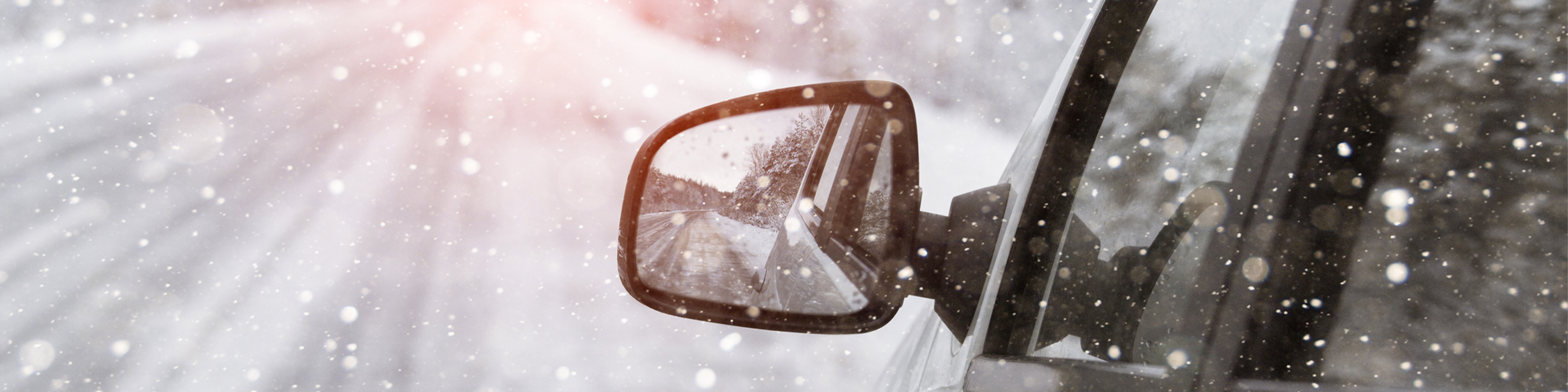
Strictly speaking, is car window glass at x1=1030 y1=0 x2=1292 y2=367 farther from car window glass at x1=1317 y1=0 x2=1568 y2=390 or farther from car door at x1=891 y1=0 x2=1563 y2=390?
car window glass at x1=1317 y1=0 x2=1568 y2=390

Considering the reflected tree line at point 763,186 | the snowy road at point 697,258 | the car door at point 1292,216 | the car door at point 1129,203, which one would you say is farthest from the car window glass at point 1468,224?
the reflected tree line at point 763,186

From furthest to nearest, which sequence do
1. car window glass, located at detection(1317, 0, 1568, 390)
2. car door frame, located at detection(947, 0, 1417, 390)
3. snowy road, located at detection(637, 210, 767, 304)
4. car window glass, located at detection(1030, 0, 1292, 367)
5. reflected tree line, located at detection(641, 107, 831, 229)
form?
reflected tree line, located at detection(641, 107, 831, 229) < snowy road, located at detection(637, 210, 767, 304) < car window glass, located at detection(1030, 0, 1292, 367) < car door frame, located at detection(947, 0, 1417, 390) < car window glass, located at detection(1317, 0, 1568, 390)

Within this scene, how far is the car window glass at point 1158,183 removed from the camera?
2.04 feet

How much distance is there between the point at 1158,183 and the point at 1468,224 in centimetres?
34

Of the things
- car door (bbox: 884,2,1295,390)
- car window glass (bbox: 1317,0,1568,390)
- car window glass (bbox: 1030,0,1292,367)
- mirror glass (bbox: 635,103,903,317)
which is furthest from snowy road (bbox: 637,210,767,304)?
car window glass (bbox: 1317,0,1568,390)

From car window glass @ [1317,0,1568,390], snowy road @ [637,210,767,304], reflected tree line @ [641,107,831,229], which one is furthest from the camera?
reflected tree line @ [641,107,831,229]

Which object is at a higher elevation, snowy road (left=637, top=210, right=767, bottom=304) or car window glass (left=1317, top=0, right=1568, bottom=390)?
snowy road (left=637, top=210, right=767, bottom=304)

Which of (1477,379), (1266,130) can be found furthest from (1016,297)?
(1477,379)

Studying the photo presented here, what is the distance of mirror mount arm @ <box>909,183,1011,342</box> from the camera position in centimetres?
99

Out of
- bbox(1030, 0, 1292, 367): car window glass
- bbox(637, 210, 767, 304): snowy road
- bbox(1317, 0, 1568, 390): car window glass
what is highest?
→ bbox(637, 210, 767, 304): snowy road

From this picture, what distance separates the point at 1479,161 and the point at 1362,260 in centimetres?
9

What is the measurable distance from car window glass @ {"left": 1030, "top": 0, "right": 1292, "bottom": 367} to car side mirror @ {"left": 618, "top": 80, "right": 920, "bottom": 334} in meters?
0.28

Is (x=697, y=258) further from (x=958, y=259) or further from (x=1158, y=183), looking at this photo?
(x=1158, y=183)

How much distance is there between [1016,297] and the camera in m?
0.94
